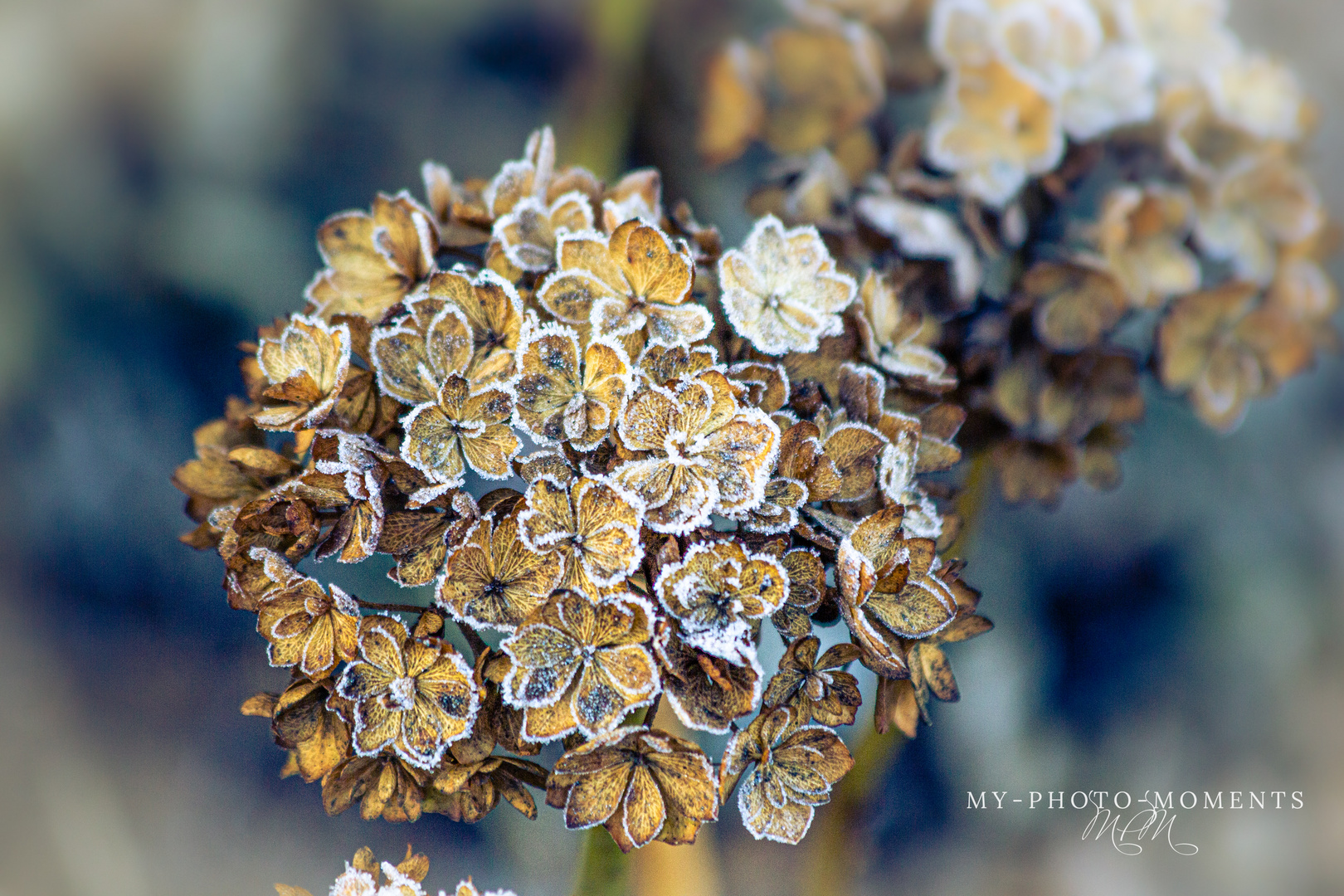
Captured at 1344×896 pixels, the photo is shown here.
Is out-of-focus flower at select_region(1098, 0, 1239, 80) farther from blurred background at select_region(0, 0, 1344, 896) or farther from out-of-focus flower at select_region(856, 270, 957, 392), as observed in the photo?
out-of-focus flower at select_region(856, 270, 957, 392)

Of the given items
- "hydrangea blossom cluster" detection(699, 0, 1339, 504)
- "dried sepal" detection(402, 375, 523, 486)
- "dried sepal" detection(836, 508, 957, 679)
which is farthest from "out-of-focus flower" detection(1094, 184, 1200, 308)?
"dried sepal" detection(402, 375, 523, 486)

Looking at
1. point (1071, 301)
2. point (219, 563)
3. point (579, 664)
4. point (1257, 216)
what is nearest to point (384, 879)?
point (579, 664)

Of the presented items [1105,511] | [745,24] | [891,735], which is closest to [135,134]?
[745,24]

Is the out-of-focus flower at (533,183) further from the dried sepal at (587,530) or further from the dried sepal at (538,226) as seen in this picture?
the dried sepal at (587,530)

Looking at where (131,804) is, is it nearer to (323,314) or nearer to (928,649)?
(323,314)

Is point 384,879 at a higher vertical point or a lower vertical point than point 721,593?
lower

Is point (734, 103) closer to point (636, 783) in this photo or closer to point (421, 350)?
point (421, 350)
